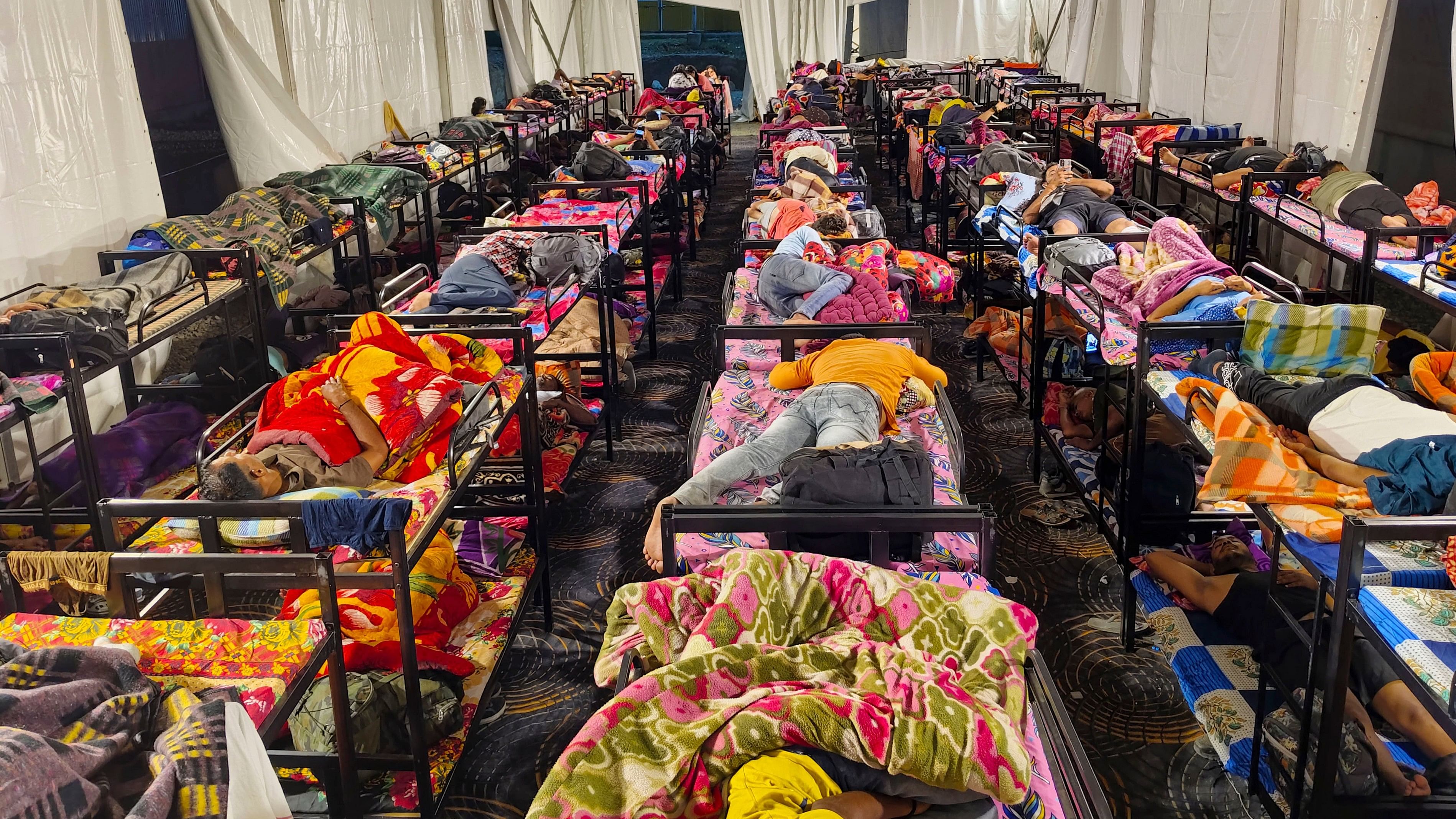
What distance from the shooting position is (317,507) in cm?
234

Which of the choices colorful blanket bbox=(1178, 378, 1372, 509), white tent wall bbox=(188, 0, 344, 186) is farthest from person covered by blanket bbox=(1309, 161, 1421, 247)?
white tent wall bbox=(188, 0, 344, 186)

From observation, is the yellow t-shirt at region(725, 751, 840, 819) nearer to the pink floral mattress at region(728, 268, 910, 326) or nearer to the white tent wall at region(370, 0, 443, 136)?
the pink floral mattress at region(728, 268, 910, 326)

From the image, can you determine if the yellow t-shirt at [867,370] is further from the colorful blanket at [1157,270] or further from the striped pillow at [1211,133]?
the striped pillow at [1211,133]

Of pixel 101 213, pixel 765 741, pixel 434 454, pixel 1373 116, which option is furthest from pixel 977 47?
pixel 765 741

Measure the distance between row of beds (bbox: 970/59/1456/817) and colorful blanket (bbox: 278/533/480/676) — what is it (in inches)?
78.6

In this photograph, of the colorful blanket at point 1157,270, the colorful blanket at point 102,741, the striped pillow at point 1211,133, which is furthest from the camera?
the striped pillow at point 1211,133

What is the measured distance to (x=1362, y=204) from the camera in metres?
4.73

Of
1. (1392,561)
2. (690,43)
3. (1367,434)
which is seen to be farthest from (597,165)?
(690,43)

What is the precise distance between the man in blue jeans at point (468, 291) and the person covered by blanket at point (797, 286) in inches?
41.8

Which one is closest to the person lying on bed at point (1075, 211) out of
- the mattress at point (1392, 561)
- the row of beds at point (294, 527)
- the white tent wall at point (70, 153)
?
the row of beds at point (294, 527)

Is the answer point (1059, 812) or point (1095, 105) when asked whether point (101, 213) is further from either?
point (1095, 105)

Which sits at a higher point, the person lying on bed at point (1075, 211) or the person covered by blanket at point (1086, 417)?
Answer: the person lying on bed at point (1075, 211)

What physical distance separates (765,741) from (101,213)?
448cm

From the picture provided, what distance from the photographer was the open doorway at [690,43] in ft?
63.7
